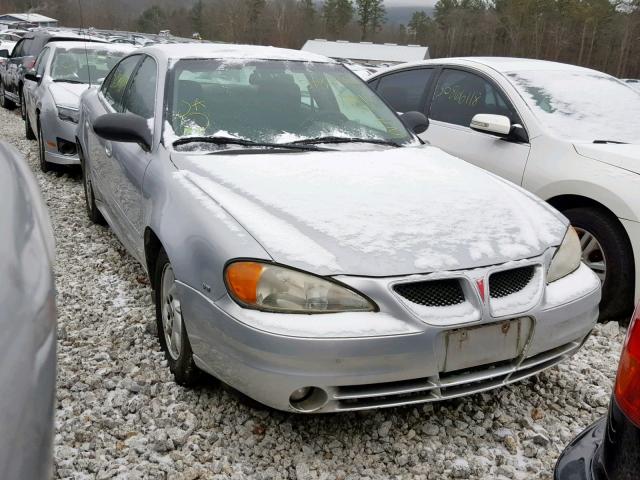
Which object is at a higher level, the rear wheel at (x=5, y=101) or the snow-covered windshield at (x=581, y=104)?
the snow-covered windshield at (x=581, y=104)

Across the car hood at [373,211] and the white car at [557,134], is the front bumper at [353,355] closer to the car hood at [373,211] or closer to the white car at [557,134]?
the car hood at [373,211]

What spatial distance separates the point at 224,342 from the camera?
87.4 inches

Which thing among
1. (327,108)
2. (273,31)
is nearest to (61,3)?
(273,31)

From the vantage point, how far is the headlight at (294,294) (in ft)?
7.04

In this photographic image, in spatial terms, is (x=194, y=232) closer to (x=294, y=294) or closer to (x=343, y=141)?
(x=294, y=294)

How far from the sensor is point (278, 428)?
252 cm

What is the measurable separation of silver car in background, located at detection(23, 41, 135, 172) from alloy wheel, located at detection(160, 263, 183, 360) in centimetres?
393

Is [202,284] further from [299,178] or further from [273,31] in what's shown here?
[273,31]

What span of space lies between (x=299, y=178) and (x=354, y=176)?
0.28 meters

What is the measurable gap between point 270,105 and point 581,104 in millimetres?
2323

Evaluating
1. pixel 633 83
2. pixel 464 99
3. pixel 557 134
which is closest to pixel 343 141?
pixel 557 134

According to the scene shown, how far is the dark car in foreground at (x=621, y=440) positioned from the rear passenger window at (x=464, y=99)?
3175mm

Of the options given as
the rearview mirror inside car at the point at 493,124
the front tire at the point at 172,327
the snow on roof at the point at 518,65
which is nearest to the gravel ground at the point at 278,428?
the front tire at the point at 172,327

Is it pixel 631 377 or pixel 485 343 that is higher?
pixel 631 377
